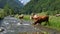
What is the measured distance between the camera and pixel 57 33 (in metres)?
24.0

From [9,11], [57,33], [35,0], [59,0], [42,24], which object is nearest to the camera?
[57,33]

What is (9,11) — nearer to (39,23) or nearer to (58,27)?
(39,23)

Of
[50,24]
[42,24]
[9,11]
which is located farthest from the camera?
[9,11]

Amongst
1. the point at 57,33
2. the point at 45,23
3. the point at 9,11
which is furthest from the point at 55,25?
the point at 9,11

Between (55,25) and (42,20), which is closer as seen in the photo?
(55,25)

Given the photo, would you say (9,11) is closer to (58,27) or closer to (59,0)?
(59,0)

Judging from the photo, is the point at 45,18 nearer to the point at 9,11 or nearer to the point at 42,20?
the point at 42,20

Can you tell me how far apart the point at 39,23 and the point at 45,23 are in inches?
83.5

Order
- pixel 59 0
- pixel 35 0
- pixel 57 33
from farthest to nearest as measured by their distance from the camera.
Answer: pixel 35 0
pixel 59 0
pixel 57 33

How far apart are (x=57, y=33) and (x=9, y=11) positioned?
330 ft

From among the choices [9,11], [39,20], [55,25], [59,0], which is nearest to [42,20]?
[39,20]

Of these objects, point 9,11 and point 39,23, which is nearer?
point 39,23

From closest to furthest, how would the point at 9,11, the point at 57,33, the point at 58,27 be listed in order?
the point at 57,33 → the point at 58,27 → the point at 9,11

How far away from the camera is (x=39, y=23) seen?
3712cm
